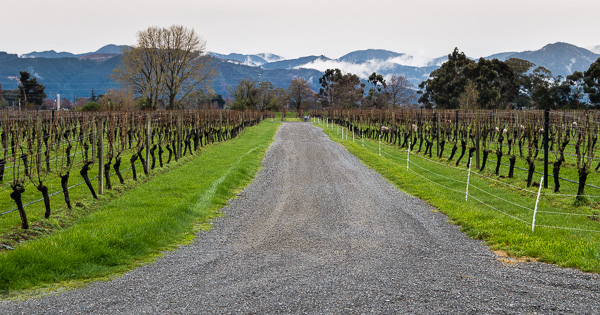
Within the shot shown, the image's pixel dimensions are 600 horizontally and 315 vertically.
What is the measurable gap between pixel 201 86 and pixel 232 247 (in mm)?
67601

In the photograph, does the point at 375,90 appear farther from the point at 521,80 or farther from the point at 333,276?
the point at 333,276

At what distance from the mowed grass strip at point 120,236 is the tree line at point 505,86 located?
5350cm

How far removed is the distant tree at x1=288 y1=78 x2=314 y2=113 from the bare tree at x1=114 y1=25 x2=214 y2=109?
68.7 metres

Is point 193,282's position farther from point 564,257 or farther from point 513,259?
point 564,257

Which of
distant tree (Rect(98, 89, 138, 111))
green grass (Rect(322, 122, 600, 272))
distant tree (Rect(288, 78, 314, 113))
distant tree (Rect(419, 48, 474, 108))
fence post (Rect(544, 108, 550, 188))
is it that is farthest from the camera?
distant tree (Rect(288, 78, 314, 113))

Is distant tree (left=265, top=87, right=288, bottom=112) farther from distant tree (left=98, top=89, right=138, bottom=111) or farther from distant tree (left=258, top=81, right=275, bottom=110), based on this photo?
distant tree (left=98, top=89, right=138, bottom=111)

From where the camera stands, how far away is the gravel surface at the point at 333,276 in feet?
17.7

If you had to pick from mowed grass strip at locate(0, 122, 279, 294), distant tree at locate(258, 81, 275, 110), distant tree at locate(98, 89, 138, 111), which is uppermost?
distant tree at locate(258, 81, 275, 110)

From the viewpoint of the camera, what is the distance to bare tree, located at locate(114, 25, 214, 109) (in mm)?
66125

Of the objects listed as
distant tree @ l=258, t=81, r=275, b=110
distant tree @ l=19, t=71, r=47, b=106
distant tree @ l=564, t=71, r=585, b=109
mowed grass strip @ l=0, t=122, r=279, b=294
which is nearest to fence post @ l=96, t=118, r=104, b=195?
mowed grass strip @ l=0, t=122, r=279, b=294

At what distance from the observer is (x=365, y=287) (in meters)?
5.98

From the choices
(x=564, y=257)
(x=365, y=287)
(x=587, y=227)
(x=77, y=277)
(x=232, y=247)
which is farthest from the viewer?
(x=587, y=227)

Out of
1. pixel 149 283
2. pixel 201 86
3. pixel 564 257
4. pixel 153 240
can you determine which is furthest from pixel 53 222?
pixel 201 86

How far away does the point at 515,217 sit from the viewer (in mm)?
10523
